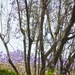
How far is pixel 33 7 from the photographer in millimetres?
6438

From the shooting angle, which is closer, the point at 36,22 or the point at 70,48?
the point at 36,22

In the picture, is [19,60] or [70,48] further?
[19,60]

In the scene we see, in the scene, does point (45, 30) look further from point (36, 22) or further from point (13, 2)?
point (13, 2)

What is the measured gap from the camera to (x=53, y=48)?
5848 mm

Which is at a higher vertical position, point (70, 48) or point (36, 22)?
point (36, 22)

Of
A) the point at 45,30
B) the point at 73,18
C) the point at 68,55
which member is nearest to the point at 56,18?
the point at 45,30

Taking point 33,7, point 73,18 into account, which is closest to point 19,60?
point 33,7

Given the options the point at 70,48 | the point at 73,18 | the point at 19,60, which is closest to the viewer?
the point at 73,18

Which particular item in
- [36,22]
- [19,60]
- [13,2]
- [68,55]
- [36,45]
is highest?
[13,2]

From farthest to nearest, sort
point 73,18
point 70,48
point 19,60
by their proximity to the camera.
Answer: point 19,60, point 70,48, point 73,18

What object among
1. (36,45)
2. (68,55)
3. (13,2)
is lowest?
(68,55)

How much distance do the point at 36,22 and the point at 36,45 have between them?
57 centimetres

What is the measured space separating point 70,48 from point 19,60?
1692mm

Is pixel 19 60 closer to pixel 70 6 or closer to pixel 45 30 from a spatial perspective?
pixel 45 30
